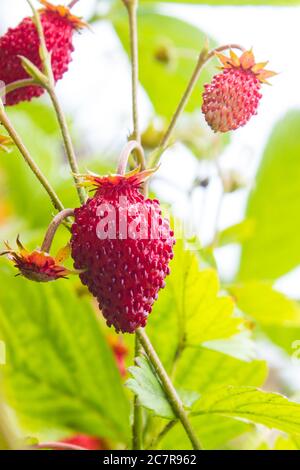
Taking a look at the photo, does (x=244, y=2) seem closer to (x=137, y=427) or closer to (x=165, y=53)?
(x=165, y=53)

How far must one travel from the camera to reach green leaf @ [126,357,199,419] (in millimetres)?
385

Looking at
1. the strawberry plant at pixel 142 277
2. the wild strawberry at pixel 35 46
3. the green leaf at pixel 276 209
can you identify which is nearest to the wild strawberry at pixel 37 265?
the strawberry plant at pixel 142 277

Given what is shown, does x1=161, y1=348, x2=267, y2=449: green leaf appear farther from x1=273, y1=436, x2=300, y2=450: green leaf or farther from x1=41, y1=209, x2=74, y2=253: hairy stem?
x1=41, y1=209, x2=74, y2=253: hairy stem

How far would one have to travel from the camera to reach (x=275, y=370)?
0.94 metres

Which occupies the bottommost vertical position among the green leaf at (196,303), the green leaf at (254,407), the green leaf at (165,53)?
the green leaf at (254,407)

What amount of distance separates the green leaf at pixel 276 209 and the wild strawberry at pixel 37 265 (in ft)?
1.52

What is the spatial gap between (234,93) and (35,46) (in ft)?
0.37

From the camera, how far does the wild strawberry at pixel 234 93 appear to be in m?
0.36

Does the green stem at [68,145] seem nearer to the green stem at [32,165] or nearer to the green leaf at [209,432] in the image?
the green stem at [32,165]

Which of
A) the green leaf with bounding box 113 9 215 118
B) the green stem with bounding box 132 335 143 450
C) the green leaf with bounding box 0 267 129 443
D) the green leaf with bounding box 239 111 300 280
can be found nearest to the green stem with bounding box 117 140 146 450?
the green stem with bounding box 132 335 143 450

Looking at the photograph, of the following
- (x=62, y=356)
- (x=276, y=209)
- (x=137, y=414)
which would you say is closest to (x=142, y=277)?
(x=137, y=414)

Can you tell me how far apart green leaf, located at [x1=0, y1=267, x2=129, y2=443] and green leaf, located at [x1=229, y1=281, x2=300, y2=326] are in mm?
98

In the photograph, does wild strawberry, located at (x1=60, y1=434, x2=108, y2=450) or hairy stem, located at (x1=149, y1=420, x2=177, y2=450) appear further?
wild strawberry, located at (x1=60, y1=434, x2=108, y2=450)
